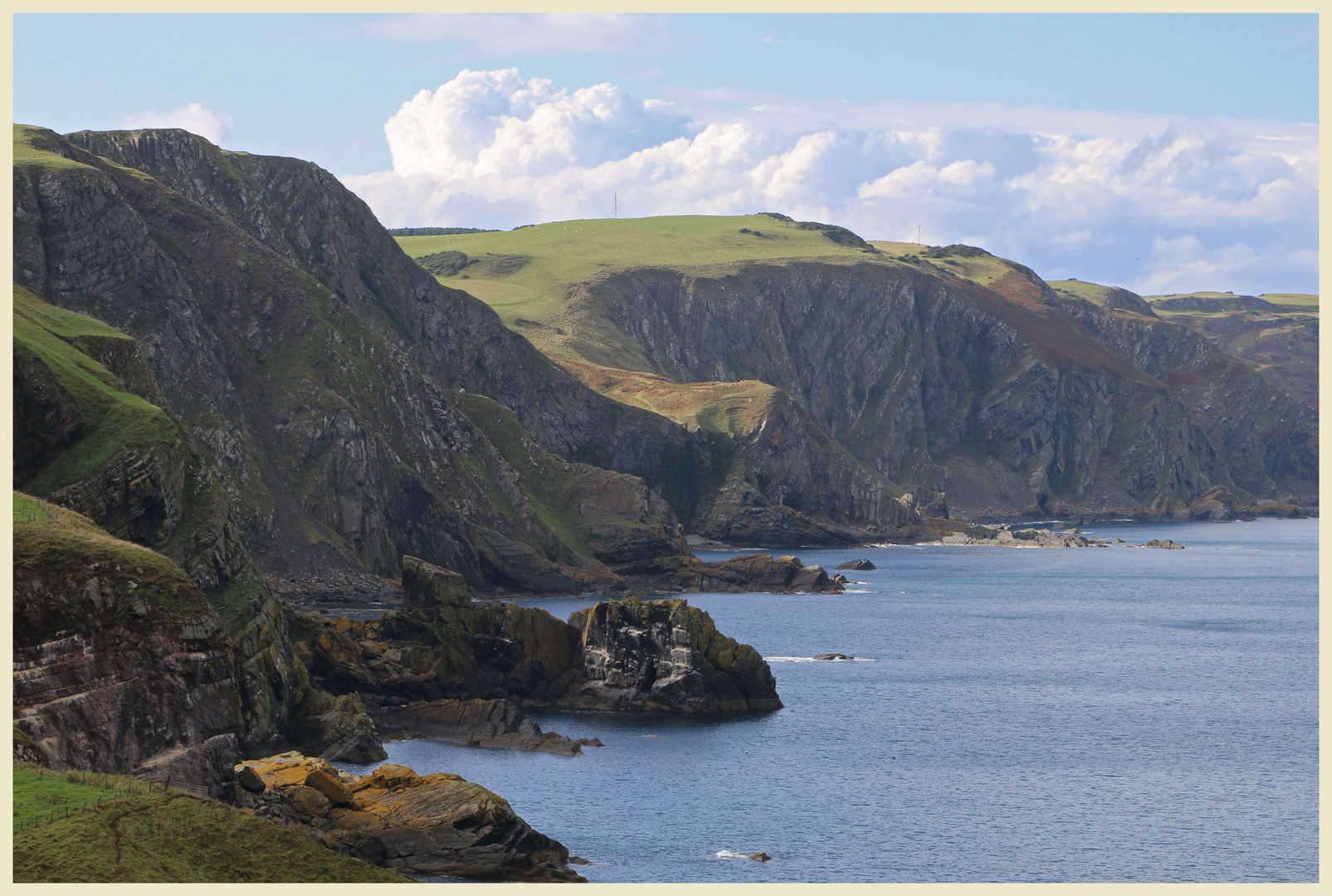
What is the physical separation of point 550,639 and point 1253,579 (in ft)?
385

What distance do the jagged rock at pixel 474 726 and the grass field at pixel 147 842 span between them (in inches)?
1477

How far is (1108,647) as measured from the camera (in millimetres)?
122000

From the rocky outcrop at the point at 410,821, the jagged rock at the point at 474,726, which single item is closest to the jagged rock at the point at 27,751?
the rocky outcrop at the point at 410,821

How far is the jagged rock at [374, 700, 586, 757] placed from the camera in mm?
78500

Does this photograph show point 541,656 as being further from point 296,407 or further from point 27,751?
point 296,407

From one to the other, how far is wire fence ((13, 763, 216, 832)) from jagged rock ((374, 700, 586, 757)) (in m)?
37.2

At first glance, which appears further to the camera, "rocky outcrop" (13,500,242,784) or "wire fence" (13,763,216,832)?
"rocky outcrop" (13,500,242,784)

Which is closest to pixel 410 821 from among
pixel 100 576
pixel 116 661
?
pixel 116 661

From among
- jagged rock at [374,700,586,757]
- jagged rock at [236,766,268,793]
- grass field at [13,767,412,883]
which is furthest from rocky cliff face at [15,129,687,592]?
grass field at [13,767,412,883]

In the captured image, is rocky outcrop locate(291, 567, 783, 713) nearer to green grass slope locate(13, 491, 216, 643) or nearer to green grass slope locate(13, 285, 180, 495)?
green grass slope locate(13, 285, 180, 495)

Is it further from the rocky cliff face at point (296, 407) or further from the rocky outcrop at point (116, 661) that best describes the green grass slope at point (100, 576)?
the rocky cliff face at point (296, 407)

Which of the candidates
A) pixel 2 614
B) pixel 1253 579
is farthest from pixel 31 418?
pixel 1253 579

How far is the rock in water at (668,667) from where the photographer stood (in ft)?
298

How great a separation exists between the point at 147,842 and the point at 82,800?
2703 mm
